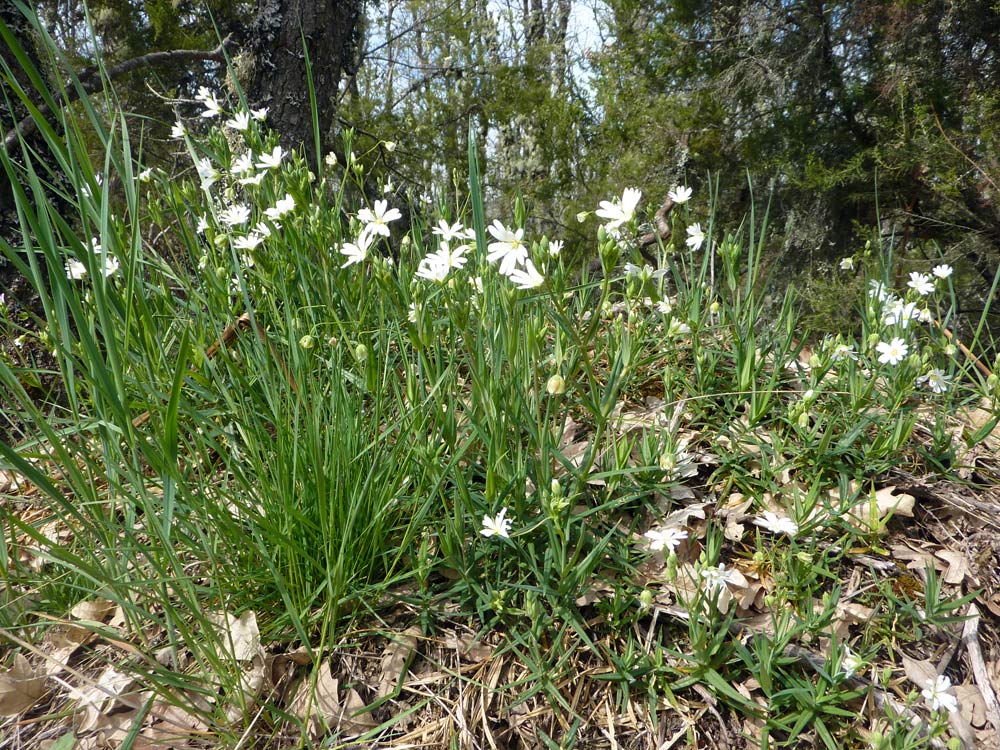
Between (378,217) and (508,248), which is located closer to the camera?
(508,248)

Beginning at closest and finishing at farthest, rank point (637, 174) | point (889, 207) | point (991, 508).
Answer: point (991, 508)
point (889, 207)
point (637, 174)

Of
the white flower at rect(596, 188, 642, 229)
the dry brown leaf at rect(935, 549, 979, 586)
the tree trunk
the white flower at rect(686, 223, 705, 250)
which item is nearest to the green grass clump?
the white flower at rect(596, 188, 642, 229)

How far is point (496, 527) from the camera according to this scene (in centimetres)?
110

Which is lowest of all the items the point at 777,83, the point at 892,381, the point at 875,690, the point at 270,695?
the point at 875,690

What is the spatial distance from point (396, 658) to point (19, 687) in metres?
0.65

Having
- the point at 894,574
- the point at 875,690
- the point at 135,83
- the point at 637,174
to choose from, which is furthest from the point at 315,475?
the point at 135,83

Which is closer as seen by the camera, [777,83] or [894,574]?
[894,574]

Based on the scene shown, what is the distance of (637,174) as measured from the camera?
5598 millimetres

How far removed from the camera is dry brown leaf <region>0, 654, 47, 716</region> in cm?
104

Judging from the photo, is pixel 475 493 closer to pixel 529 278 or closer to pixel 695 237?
pixel 529 278

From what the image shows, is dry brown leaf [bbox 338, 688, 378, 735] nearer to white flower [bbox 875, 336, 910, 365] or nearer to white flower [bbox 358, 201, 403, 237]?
white flower [bbox 358, 201, 403, 237]

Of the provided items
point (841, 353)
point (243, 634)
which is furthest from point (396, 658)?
point (841, 353)

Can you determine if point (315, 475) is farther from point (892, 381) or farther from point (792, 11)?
point (792, 11)

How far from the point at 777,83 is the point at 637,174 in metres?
1.29
